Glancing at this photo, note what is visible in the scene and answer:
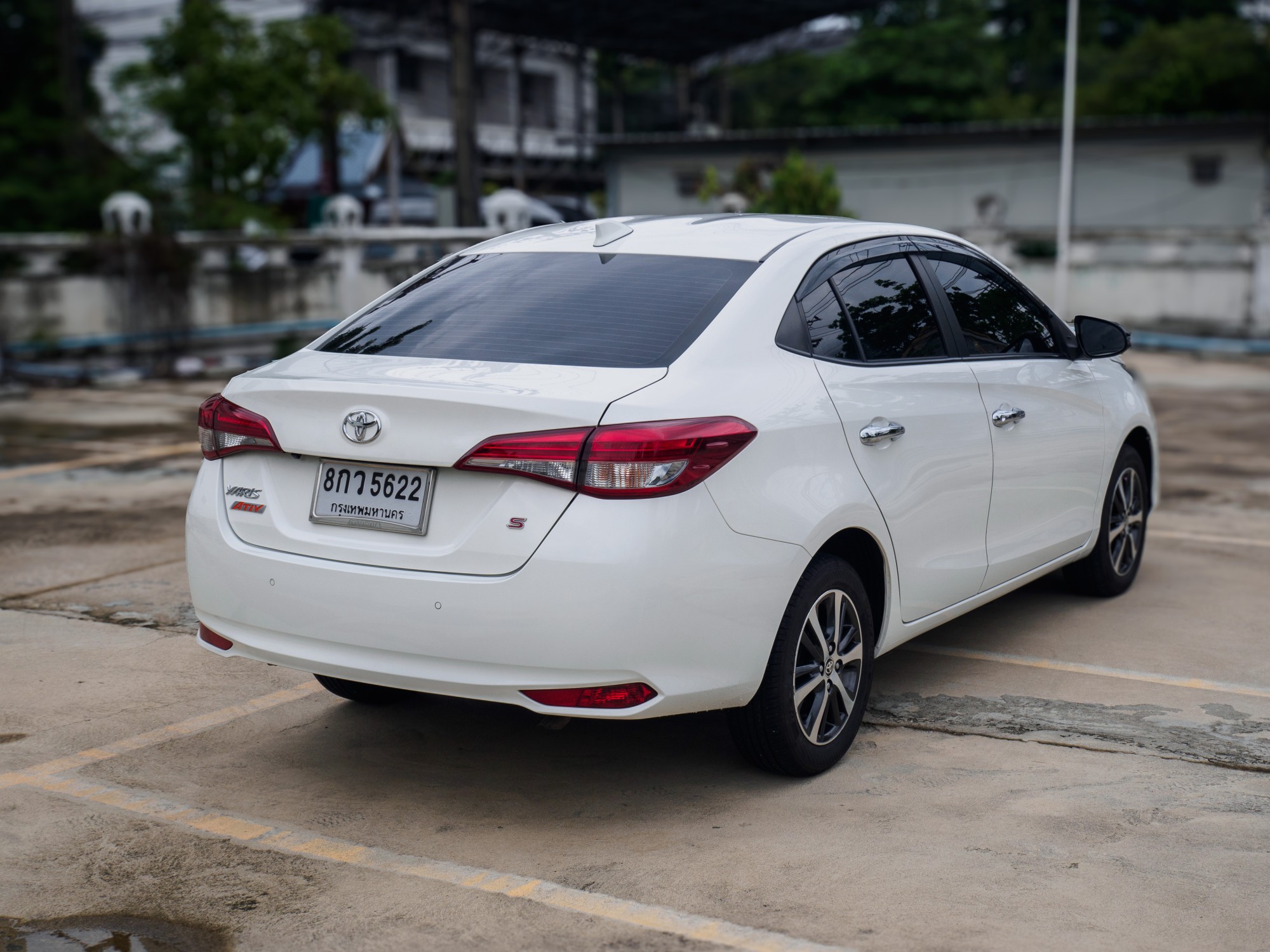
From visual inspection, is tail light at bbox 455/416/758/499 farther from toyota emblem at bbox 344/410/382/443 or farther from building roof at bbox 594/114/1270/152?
building roof at bbox 594/114/1270/152

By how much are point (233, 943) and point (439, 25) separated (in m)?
40.0

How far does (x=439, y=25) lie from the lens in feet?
133

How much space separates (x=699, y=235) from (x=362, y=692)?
1920mm

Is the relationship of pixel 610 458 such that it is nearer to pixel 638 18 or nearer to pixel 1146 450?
pixel 1146 450

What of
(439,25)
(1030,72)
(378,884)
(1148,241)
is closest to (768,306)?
(378,884)

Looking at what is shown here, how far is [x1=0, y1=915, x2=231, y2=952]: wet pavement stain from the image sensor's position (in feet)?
10.5

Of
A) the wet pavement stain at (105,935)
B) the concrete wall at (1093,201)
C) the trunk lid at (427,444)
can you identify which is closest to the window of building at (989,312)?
the trunk lid at (427,444)

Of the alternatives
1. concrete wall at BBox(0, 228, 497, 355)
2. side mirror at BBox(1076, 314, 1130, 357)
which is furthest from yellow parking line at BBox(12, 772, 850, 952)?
concrete wall at BBox(0, 228, 497, 355)

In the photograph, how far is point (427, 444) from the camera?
372cm

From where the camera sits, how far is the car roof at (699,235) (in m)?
4.52

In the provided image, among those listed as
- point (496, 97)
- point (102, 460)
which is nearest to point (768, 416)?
point (102, 460)

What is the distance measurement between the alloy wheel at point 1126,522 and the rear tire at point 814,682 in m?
2.38

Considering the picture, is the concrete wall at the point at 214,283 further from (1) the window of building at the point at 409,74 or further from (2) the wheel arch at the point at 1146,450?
(1) the window of building at the point at 409,74

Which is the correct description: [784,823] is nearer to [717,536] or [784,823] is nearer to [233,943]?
[717,536]
